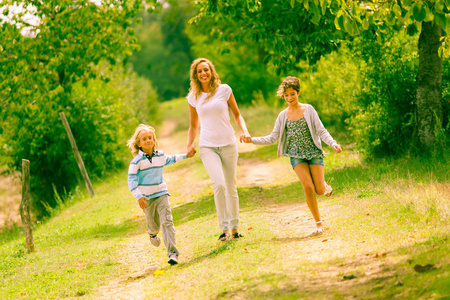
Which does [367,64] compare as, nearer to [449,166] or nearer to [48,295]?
[449,166]

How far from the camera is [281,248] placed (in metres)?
6.70

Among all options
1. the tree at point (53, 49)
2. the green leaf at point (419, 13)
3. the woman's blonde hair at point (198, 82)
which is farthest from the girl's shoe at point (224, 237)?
the tree at point (53, 49)

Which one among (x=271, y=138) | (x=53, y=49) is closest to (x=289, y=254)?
(x=271, y=138)

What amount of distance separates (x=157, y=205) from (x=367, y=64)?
7.23 m

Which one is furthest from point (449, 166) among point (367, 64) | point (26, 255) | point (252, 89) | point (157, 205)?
point (252, 89)

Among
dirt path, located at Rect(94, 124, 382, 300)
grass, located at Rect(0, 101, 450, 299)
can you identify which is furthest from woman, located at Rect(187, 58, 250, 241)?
dirt path, located at Rect(94, 124, 382, 300)

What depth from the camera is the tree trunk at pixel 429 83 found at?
10945mm

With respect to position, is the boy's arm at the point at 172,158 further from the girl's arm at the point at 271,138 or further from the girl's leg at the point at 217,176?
the girl's arm at the point at 271,138

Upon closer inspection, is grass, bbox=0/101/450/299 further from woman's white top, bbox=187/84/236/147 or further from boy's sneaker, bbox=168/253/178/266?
woman's white top, bbox=187/84/236/147

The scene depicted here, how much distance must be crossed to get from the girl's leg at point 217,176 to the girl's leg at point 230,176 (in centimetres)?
9

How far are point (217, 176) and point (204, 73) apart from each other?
1.43m

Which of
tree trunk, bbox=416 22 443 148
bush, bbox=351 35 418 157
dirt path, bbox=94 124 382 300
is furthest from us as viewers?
bush, bbox=351 35 418 157

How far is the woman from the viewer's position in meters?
7.21

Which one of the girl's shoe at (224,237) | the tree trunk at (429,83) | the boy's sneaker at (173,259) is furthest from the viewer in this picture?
the tree trunk at (429,83)
